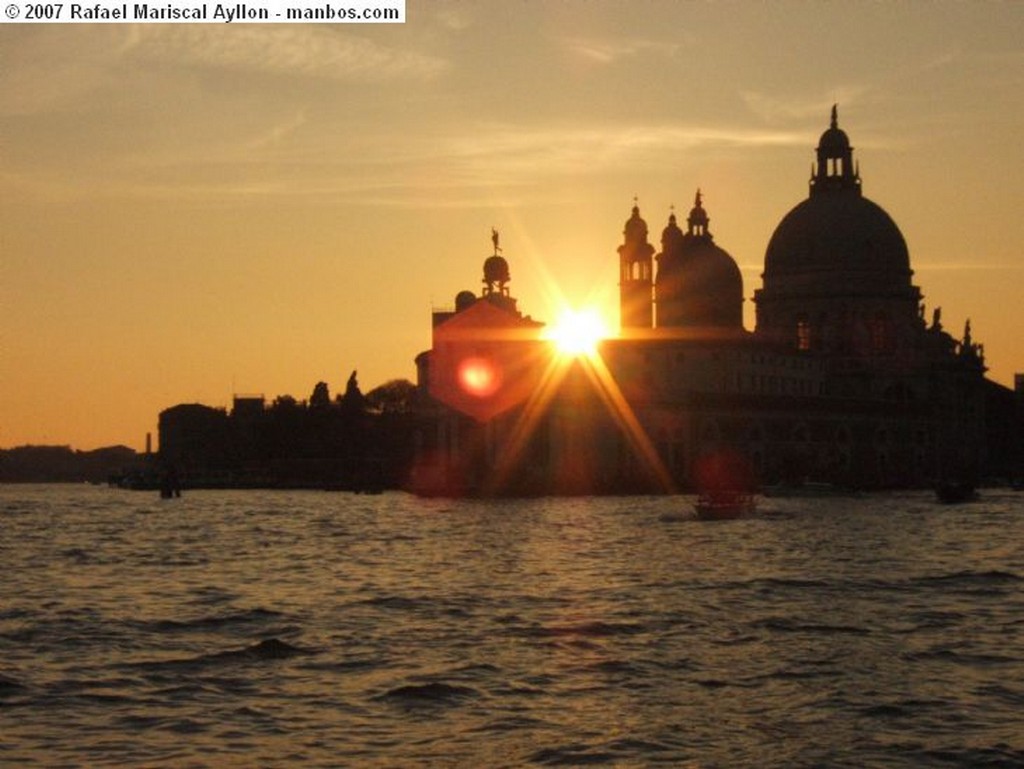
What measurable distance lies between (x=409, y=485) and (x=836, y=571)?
78492 mm

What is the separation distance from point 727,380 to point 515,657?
10685 cm

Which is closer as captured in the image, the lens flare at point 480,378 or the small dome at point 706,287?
the lens flare at point 480,378

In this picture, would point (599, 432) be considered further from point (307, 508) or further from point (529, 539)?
point (529, 539)

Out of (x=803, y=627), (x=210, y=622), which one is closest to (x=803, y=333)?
(x=803, y=627)

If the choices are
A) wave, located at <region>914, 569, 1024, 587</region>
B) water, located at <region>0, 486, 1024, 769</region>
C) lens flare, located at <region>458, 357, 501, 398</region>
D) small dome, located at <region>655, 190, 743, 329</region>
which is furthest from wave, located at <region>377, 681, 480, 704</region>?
small dome, located at <region>655, 190, 743, 329</region>

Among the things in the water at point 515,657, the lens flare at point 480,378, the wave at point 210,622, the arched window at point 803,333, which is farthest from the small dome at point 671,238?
the wave at point 210,622

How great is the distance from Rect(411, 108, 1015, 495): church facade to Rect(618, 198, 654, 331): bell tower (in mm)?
139

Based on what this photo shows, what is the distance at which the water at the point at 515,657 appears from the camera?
58.1ft

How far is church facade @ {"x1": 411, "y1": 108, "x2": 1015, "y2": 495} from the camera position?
109 meters

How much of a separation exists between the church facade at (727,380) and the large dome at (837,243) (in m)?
0.15

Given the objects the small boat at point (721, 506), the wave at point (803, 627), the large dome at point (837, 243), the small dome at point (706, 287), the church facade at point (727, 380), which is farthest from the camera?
the large dome at point (837, 243)

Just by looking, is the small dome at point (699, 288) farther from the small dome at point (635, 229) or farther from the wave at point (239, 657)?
the wave at point (239, 657)

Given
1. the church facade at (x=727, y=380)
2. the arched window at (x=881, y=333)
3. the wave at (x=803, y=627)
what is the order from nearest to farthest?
the wave at (x=803, y=627), the church facade at (x=727, y=380), the arched window at (x=881, y=333)

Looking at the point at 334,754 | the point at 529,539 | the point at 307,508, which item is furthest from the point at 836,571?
the point at 307,508
